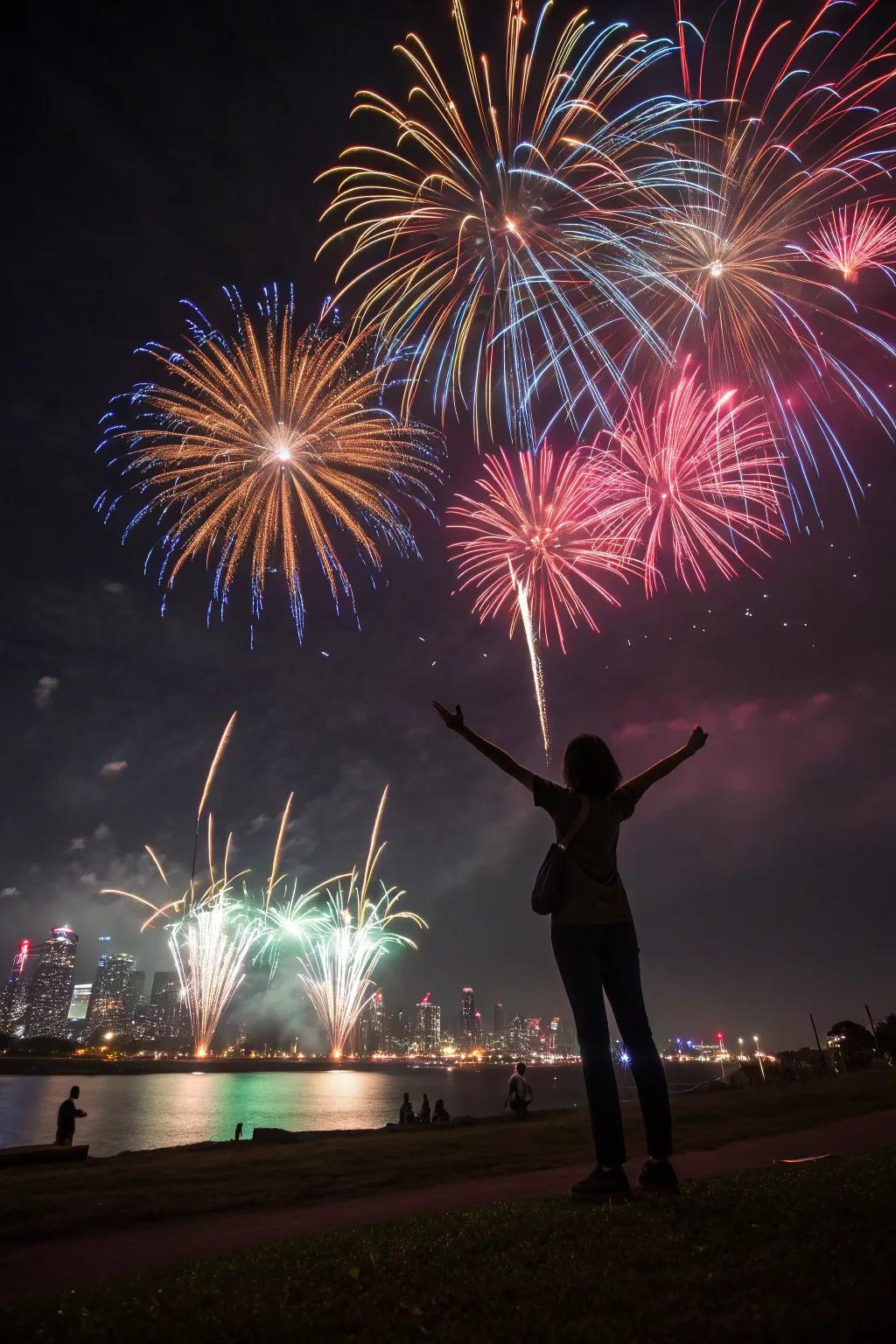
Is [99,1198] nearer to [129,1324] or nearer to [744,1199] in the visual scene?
[129,1324]

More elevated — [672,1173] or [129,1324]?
[672,1173]

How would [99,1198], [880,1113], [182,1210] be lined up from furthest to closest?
[880,1113]
[99,1198]
[182,1210]

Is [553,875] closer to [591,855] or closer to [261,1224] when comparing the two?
[591,855]

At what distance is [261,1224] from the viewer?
7.21m

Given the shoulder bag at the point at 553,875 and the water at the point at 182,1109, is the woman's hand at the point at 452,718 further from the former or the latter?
the water at the point at 182,1109

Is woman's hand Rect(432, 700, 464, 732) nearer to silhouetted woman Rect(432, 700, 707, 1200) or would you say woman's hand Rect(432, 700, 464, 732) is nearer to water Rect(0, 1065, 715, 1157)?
silhouetted woman Rect(432, 700, 707, 1200)

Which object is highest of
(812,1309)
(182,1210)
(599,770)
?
(599,770)

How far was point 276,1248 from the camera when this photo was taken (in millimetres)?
4852

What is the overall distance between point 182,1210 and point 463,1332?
23.6 feet

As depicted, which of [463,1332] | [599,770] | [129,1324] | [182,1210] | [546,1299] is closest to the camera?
[463,1332]

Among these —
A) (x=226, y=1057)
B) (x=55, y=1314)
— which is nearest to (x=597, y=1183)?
(x=55, y=1314)

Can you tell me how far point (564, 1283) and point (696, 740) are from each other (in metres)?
4.22

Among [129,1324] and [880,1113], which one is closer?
[129,1324]

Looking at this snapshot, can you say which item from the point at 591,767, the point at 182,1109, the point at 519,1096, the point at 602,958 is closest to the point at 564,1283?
the point at 602,958
